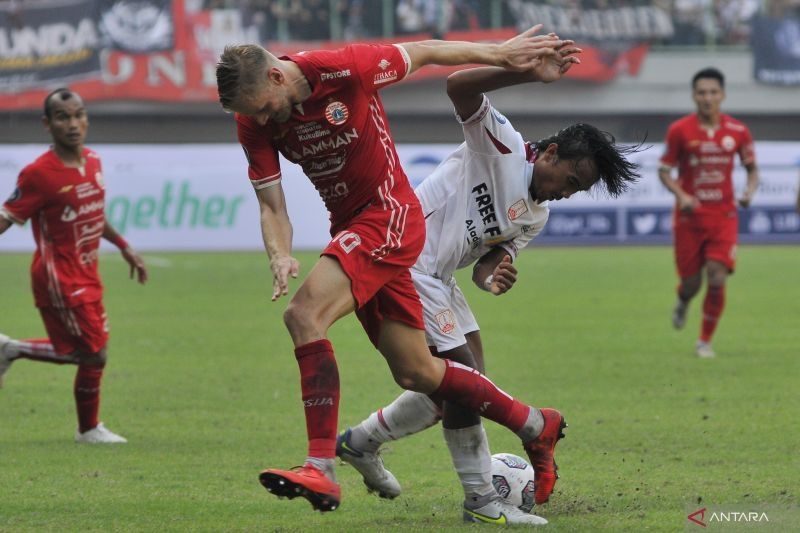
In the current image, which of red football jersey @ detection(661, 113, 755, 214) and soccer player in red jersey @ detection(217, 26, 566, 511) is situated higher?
soccer player in red jersey @ detection(217, 26, 566, 511)

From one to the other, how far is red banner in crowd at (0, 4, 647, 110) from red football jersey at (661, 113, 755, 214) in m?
22.1

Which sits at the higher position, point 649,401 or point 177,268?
point 649,401

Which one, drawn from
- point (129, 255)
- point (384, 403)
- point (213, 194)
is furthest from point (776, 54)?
point (129, 255)

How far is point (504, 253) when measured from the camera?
5.93m

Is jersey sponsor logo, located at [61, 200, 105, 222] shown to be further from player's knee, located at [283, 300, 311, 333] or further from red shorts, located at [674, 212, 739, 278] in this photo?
red shorts, located at [674, 212, 739, 278]

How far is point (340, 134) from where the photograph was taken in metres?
5.06

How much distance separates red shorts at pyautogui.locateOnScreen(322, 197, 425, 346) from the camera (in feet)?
16.4

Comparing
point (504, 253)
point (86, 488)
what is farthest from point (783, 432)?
point (86, 488)

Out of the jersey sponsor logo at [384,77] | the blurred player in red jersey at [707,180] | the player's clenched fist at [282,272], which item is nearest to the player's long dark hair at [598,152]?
the jersey sponsor logo at [384,77]

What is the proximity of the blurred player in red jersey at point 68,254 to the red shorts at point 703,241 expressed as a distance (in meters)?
5.88

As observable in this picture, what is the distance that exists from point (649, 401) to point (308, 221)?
14.4 metres

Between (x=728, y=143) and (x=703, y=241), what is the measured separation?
92 centimetres

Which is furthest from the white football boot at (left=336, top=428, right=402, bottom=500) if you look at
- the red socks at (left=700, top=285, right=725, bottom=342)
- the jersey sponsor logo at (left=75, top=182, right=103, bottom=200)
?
the red socks at (left=700, top=285, right=725, bottom=342)

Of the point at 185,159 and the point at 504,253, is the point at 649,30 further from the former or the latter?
the point at 504,253
